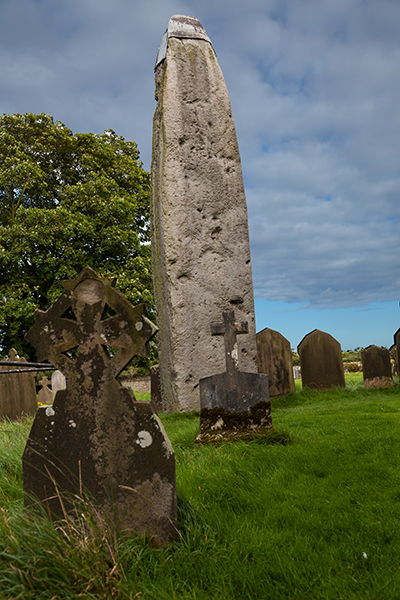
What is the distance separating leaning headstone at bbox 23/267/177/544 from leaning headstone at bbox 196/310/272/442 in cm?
228

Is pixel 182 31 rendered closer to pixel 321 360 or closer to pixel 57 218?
pixel 321 360

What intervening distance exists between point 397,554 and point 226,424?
261 centimetres

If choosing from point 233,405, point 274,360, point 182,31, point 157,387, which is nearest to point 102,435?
point 233,405

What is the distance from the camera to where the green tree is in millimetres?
16547

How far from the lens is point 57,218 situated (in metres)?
16.8

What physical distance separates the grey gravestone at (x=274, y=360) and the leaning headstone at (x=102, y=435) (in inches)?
244

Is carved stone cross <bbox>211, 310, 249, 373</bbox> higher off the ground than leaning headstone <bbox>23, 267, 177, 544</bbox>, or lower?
higher

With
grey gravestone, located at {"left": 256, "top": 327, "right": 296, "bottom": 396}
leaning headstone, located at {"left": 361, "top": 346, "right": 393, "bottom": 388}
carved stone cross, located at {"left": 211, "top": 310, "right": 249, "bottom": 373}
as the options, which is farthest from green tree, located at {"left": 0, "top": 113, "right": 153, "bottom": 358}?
carved stone cross, located at {"left": 211, "top": 310, "right": 249, "bottom": 373}

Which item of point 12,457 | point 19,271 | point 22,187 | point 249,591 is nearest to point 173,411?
point 12,457

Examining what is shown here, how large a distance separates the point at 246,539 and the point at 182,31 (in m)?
8.99

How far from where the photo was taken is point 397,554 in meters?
2.32

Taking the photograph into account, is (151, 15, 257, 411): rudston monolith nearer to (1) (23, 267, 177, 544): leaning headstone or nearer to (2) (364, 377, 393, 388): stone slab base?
(2) (364, 377, 393, 388): stone slab base

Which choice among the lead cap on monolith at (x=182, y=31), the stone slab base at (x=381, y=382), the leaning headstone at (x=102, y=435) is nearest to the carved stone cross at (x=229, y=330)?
the leaning headstone at (x=102, y=435)

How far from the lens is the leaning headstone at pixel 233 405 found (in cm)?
478
